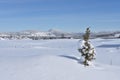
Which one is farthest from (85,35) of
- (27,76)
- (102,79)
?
(27,76)

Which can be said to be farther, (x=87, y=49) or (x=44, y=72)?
(x=87, y=49)

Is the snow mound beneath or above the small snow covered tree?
beneath

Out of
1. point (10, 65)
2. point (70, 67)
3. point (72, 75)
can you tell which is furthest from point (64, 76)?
point (10, 65)

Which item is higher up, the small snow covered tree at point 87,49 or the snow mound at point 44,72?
the small snow covered tree at point 87,49

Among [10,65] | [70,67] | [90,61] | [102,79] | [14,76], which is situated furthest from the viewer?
[90,61]

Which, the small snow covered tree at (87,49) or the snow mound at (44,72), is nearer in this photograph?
the snow mound at (44,72)

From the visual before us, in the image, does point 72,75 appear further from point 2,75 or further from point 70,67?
point 2,75

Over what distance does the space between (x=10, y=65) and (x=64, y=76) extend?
347 cm

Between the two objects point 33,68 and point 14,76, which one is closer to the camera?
point 14,76

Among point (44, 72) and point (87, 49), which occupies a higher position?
point (87, 49)

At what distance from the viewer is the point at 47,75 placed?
1399 centimetres

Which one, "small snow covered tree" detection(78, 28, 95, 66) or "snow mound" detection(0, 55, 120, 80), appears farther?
"small snow covered tree" detection(78, 28, 95, 66)

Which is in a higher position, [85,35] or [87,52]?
[85,35]

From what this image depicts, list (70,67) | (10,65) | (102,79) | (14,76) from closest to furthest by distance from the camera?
(14,76) < (102,79) < (10,65) < (70,67)
